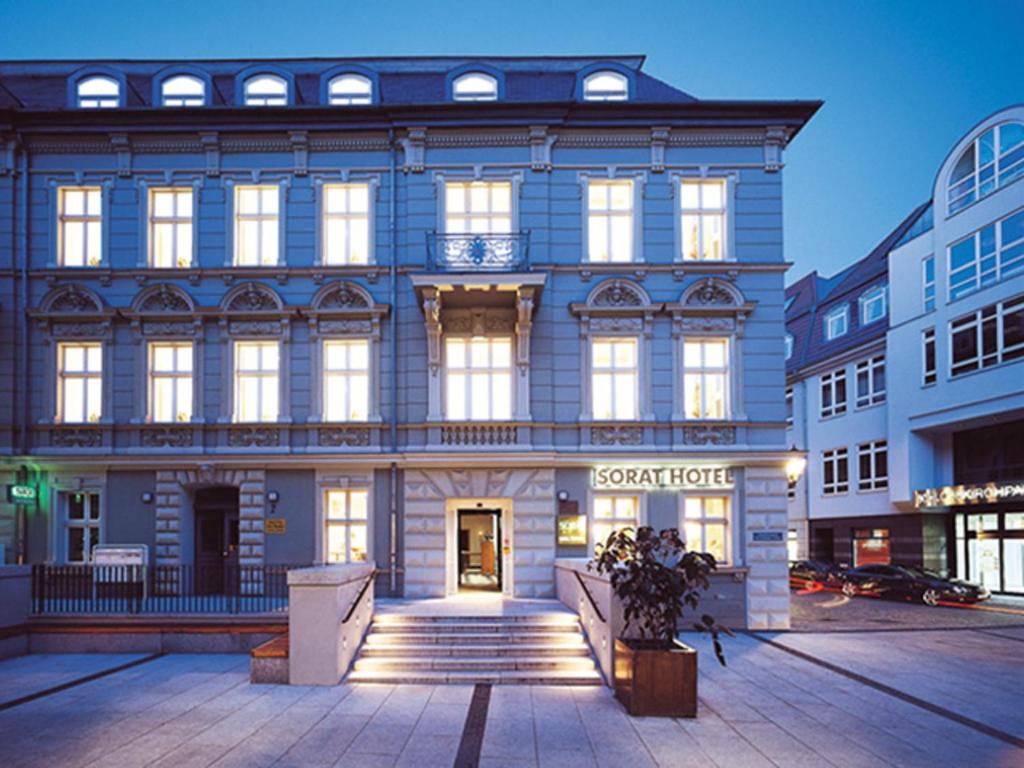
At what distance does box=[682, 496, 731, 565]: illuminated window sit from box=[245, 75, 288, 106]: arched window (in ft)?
45.5

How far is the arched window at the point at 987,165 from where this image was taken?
1082 inches

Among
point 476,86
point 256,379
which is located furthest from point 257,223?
point 476,86

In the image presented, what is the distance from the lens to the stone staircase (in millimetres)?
13023

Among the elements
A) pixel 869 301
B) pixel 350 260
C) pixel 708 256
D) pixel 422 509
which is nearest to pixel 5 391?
pixel 350 260

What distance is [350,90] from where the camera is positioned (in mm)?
20516

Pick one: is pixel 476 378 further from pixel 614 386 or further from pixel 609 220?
pixel 609 220

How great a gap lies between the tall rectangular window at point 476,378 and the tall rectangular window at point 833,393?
77.4 feet

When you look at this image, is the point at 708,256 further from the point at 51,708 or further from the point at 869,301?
the point at 869,301

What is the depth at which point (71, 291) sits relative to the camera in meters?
19.5

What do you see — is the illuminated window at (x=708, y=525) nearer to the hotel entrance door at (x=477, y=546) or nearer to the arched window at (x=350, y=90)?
the hotel entrance door at (x=477, y=546)

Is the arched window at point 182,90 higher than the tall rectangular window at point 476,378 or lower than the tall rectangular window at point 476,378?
higher

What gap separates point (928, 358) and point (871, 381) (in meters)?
4.21

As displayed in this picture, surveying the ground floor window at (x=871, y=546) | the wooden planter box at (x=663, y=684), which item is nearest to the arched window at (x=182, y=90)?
the wooden planter box at (x=663, y=684)

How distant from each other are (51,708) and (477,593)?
9.65 meters
